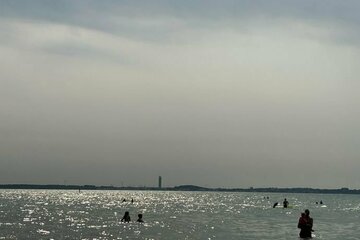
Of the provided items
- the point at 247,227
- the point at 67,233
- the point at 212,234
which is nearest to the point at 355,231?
the point at 247,227

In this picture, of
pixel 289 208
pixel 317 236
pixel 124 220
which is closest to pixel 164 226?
pixel 124 220

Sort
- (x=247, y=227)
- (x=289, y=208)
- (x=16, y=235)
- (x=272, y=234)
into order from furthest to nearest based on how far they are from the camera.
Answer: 1. (x=289, y=208)
2. (x=247, y=227)
3. (x=272, y=234)
4. (x=16, y=235)

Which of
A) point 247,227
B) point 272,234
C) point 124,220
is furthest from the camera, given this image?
point 124,220

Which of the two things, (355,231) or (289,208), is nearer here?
(355,231)

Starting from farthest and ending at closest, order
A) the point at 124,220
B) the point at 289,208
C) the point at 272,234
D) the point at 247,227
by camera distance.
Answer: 1. the point at 289,208
2. the point at 124,220
3. the point at 247,227
4. the point at 272,234

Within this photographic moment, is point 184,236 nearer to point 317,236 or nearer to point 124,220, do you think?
point 317,236

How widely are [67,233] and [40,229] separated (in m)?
5.69

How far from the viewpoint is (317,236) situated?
58781 millimetres

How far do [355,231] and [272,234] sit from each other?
1114 cm

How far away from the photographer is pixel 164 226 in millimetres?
71875

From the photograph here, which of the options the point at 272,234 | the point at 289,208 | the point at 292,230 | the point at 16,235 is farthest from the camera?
the point at 289,208

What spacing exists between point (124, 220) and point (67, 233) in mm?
19237

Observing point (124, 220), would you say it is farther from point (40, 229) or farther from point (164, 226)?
point (40, 229)

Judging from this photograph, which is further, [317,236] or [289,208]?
[289,208]
